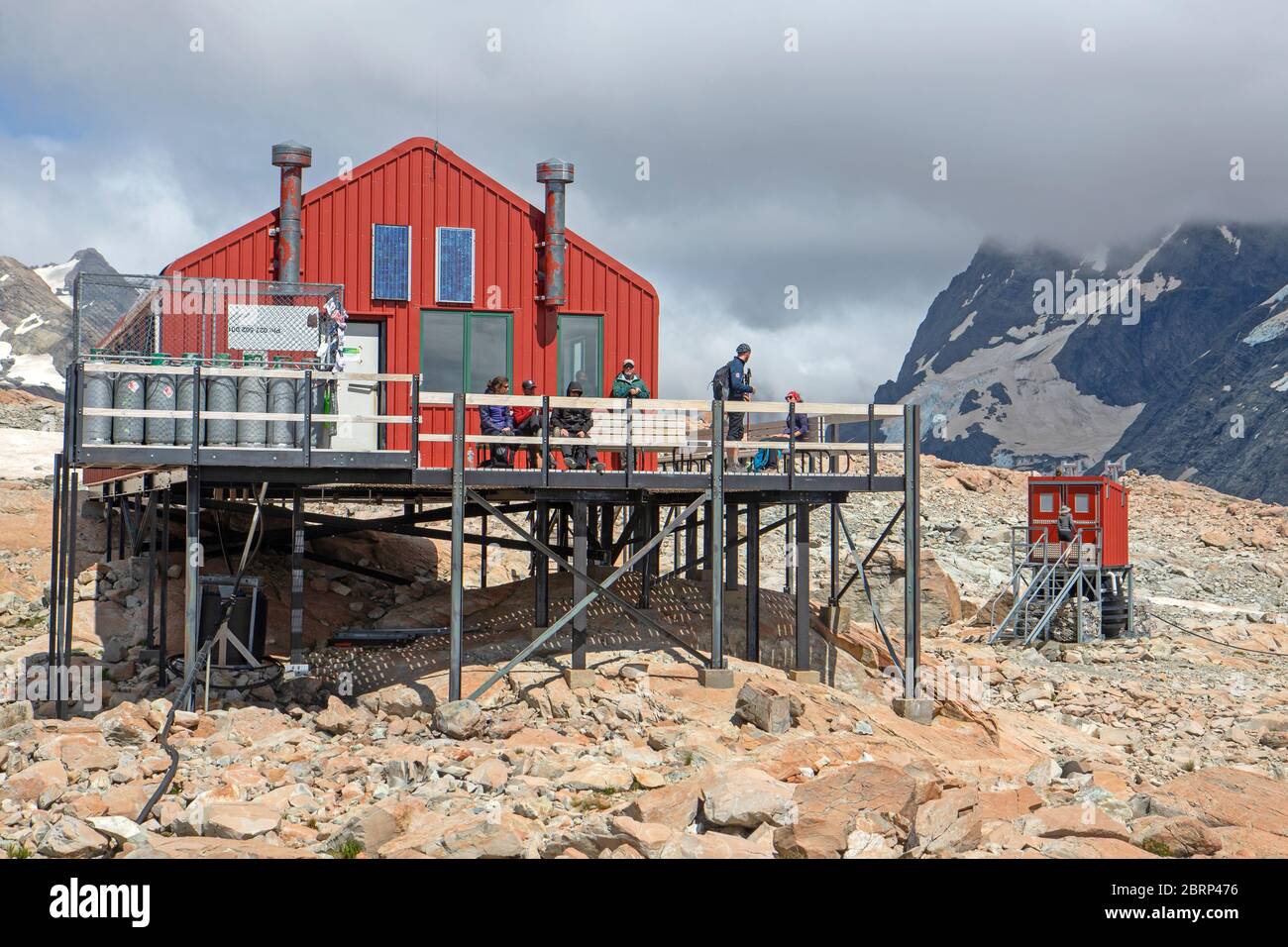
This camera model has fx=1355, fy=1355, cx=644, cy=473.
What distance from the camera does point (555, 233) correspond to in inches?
852

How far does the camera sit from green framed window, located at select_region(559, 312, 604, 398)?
2175cm

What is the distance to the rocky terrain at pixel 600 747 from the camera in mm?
11594

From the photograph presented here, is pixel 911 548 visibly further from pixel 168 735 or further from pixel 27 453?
pixel 27 453

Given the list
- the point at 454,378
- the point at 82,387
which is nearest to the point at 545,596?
the point at 454,378

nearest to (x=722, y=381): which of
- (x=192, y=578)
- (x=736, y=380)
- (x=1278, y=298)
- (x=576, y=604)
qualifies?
(x=736, y=380)

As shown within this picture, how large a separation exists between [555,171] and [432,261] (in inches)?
95.5

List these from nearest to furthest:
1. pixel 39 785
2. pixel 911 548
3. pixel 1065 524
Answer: pixel 39 785 → pixel 911 548 → pixel 1065 524

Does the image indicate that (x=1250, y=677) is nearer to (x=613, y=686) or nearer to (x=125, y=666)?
(x=613, y=686)

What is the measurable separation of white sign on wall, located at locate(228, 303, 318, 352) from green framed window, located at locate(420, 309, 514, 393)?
10.3ft

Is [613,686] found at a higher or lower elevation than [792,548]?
lower

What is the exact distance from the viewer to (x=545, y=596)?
19.8 metres

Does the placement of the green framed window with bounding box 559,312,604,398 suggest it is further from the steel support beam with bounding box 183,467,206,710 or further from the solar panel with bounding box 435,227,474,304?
the steel support beam with bounding box 183,467,206,710

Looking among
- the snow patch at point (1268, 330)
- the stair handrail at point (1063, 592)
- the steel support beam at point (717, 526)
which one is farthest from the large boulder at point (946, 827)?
the snow patch at point (1268, 330)
